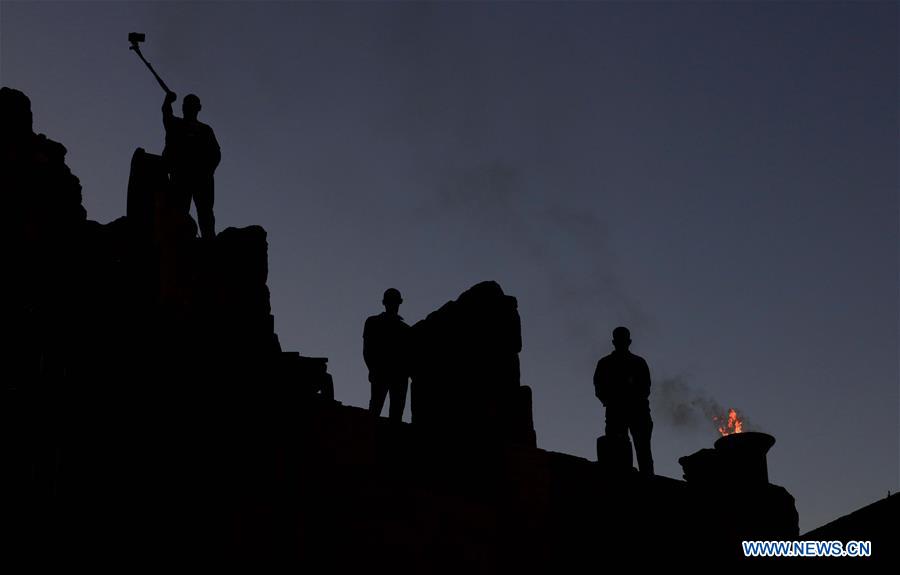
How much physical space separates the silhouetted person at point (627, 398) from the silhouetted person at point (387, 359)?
271 centimetres

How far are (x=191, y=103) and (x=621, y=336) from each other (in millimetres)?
5979

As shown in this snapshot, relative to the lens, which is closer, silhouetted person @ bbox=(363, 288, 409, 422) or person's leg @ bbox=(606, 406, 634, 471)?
A: silhouetted person @ bbox=(363, 288, 409, 422)

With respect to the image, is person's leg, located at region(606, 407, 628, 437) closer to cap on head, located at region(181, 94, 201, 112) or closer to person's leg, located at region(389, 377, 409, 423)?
person's leg, located at region(389, 377, 409, 423)

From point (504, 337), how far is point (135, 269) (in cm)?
410

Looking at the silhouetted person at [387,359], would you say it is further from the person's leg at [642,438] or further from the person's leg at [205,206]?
the person's leg at [642,438]

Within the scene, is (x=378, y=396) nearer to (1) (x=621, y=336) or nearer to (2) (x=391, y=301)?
(2) (x=391, y=301)

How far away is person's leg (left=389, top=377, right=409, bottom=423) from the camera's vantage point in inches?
618

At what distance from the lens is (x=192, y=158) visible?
15375mm

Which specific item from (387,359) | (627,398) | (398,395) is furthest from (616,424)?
(387,359)

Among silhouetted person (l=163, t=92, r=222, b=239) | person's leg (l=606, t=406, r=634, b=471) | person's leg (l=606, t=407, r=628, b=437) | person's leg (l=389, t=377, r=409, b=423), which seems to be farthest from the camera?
person's leg (l=606, t=407, r=628, b=437)

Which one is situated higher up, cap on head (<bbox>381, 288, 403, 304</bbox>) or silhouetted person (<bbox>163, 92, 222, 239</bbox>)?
silhouetted person (<bbox>163, 92, 222, 239</bbox>)

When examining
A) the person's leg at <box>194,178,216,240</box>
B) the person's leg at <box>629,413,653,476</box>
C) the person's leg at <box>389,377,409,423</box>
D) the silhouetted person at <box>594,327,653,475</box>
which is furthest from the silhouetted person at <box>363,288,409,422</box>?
the person's leg at <box>629,413,653,476</box>

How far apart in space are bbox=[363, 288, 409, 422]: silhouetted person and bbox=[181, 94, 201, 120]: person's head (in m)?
3.12

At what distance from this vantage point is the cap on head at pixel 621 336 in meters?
17.2
